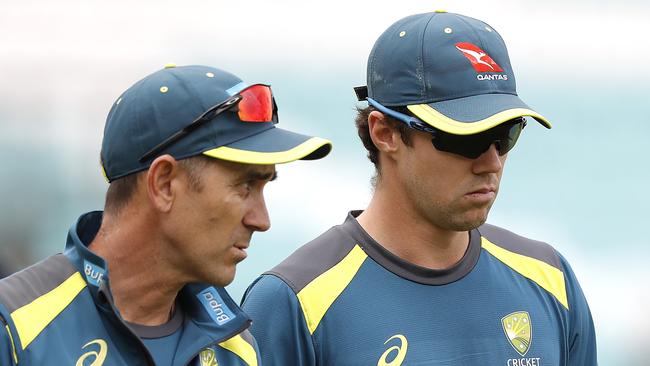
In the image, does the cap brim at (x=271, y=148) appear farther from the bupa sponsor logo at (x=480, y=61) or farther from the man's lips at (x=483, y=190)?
the bupa sponsor logo at (x=480, y=61)

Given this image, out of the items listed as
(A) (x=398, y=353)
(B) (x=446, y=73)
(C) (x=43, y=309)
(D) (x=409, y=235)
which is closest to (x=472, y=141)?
(B) (x=446, y=73)

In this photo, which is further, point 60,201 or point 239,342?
point 60,201

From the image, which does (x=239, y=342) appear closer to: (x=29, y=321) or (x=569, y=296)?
(x=29, y=321)

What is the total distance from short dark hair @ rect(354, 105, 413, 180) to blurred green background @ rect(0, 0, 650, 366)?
383 centimetres

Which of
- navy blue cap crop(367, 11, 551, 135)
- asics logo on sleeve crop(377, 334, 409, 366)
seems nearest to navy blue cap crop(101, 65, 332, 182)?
navy blue cap crop(367, 11, 551, 135)

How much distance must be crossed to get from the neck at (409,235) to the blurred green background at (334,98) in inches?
162

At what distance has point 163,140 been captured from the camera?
3.24 meters

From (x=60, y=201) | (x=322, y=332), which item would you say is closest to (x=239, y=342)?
(x=322, y=332)

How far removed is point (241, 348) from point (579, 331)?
3.60 feet

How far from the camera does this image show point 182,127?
10.7 feet

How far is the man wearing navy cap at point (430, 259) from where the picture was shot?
361 centimetres

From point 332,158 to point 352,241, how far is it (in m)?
4.62

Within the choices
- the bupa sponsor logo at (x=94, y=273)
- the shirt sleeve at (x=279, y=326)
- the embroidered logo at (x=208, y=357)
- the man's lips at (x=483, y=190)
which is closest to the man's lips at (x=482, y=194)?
the man's lips at (x=483, y=190)

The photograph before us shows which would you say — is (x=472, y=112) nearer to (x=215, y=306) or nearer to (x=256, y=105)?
(x=256, y=105)
